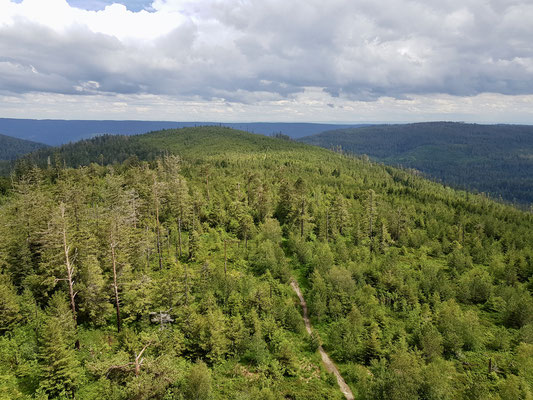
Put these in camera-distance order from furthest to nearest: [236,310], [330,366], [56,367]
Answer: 1. [236,310]
2. [330,366]
3. [56,367]

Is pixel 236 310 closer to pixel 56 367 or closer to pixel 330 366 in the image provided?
pixel 330 366

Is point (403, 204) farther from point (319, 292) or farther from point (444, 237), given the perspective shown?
point (319, 292)

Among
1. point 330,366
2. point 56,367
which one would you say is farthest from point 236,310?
point 56,367

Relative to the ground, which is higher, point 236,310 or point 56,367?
point 56,367

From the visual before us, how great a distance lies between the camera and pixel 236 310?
4478cm

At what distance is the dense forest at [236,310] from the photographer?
30875mm

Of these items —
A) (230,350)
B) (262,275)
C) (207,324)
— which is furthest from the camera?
(262,275)

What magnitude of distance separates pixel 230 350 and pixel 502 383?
34425mm

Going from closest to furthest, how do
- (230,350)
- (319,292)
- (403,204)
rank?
(230,350)
(319,292)
(403,204)

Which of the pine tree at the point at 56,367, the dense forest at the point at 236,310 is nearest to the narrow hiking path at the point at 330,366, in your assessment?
the dense forest at the point at 236,310

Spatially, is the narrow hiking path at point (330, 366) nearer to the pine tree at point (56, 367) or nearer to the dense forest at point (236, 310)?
the dense forest at point (236, 310)

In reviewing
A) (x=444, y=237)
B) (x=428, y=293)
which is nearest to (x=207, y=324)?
(x=428, y=293)

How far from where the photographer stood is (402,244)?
281ft

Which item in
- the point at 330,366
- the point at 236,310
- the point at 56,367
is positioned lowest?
the point at 330,366
